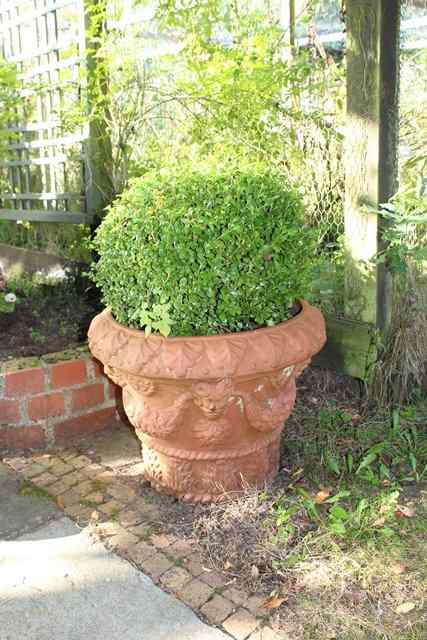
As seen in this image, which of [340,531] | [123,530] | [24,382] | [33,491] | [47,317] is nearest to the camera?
[340,531]

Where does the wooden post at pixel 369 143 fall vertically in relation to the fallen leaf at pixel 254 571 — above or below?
above

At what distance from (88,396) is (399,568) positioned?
5.66ft

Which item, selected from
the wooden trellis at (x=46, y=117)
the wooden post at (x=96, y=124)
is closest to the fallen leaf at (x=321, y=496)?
the wooden post at (x=96, y=124)

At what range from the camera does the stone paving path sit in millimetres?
2010

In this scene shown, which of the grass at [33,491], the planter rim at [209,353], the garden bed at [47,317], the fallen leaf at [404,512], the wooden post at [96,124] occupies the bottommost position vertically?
the grass at [33,491]

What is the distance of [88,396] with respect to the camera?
3.33 meters

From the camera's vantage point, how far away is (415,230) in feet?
10.5

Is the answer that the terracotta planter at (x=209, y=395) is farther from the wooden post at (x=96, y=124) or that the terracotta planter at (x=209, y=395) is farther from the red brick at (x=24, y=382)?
the wooden post at (x=96, y=124)

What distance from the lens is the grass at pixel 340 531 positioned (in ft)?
6.54

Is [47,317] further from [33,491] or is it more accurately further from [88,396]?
[33,491]

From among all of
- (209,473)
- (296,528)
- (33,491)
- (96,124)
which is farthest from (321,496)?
(96,124)

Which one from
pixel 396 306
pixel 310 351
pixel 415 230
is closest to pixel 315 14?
pixel 415 230

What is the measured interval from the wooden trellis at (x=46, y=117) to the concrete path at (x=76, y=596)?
2314mm

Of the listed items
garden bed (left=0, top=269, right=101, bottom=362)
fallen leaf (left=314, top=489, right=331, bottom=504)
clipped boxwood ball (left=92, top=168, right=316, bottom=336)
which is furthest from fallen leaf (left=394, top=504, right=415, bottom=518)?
garden bed (left=0, top=269, right=101, bottom=362)
